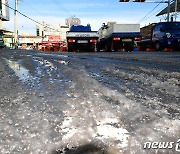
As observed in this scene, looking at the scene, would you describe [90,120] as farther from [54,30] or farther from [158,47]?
[54,30]

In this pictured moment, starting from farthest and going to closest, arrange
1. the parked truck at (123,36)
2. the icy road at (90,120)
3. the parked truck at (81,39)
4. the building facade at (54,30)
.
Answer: the building facade at (54,30)
the parked truck at (123,36)
the parked truck at (81,39)
the icy road at (90,120)

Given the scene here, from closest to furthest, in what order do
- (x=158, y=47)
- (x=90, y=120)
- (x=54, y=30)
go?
(x=90, y=120) < (x=158, y=47) < (x=54, y=30)

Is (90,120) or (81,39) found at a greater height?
(81,39)

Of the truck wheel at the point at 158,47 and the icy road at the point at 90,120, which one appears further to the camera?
the truck wheel at the point at 158,47

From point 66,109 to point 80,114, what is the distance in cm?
17

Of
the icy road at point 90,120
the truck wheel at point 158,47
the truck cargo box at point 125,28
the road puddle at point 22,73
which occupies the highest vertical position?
the truck cargo box at point 125,28

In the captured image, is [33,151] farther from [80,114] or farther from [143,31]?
[143,31]

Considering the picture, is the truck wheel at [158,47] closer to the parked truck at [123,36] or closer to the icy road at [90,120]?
Result: the parked truck at [123,36]

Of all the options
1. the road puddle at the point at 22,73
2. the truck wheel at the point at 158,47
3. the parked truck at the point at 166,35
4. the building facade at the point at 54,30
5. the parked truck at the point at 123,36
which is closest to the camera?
the road puddle at the point at 22,73

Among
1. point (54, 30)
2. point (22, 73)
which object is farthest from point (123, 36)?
point (54, 30)

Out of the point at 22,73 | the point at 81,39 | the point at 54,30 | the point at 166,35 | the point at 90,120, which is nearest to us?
the point at 90,120

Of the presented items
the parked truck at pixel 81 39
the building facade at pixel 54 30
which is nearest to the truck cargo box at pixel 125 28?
the parked truck at pixel 81 39

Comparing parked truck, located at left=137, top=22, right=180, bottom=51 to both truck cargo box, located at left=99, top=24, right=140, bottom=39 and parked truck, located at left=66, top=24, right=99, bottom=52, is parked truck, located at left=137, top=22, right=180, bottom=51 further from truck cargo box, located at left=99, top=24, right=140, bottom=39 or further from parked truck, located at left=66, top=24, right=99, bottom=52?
parked truck, located at left=66, top=24, right=99, bottom=52

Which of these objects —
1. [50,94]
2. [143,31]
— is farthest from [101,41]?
[143,31]
